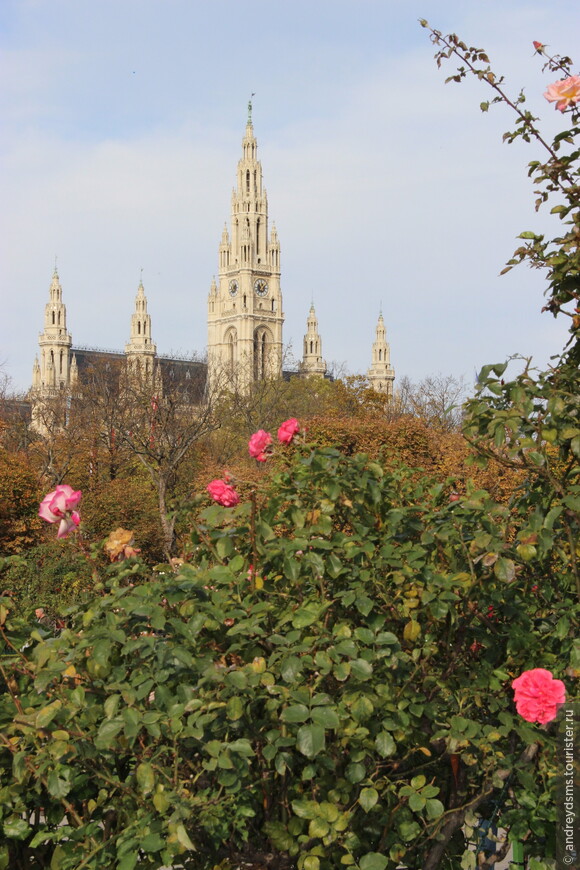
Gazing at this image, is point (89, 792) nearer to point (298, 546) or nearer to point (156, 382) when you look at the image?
point (298, 546)

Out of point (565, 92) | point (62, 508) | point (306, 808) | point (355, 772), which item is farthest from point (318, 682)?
point (565, 92)

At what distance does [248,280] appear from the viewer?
134m

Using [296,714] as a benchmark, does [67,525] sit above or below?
above

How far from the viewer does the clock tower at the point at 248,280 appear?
439 ft

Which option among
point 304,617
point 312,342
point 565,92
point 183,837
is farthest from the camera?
point 312,342

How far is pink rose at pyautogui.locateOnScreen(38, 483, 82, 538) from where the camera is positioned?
442cm

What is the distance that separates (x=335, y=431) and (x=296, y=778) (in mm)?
25088

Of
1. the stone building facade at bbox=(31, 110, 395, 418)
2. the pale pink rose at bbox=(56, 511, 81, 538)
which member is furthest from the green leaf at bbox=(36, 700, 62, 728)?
the stone building facade at bbox=(31, 110, 395, 418)

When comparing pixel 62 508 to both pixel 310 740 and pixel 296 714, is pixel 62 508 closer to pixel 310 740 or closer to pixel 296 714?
pixel 296 714

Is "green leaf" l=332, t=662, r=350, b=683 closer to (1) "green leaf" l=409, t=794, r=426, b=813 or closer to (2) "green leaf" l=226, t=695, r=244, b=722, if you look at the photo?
(2) "green leaf" l=226, t=695, r=244, b=722

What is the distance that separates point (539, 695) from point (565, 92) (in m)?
2.83

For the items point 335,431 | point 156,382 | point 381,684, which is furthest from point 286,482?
point 156,382

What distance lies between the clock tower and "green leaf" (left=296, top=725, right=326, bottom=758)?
12889 cm

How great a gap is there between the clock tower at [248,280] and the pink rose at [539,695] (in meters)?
129
